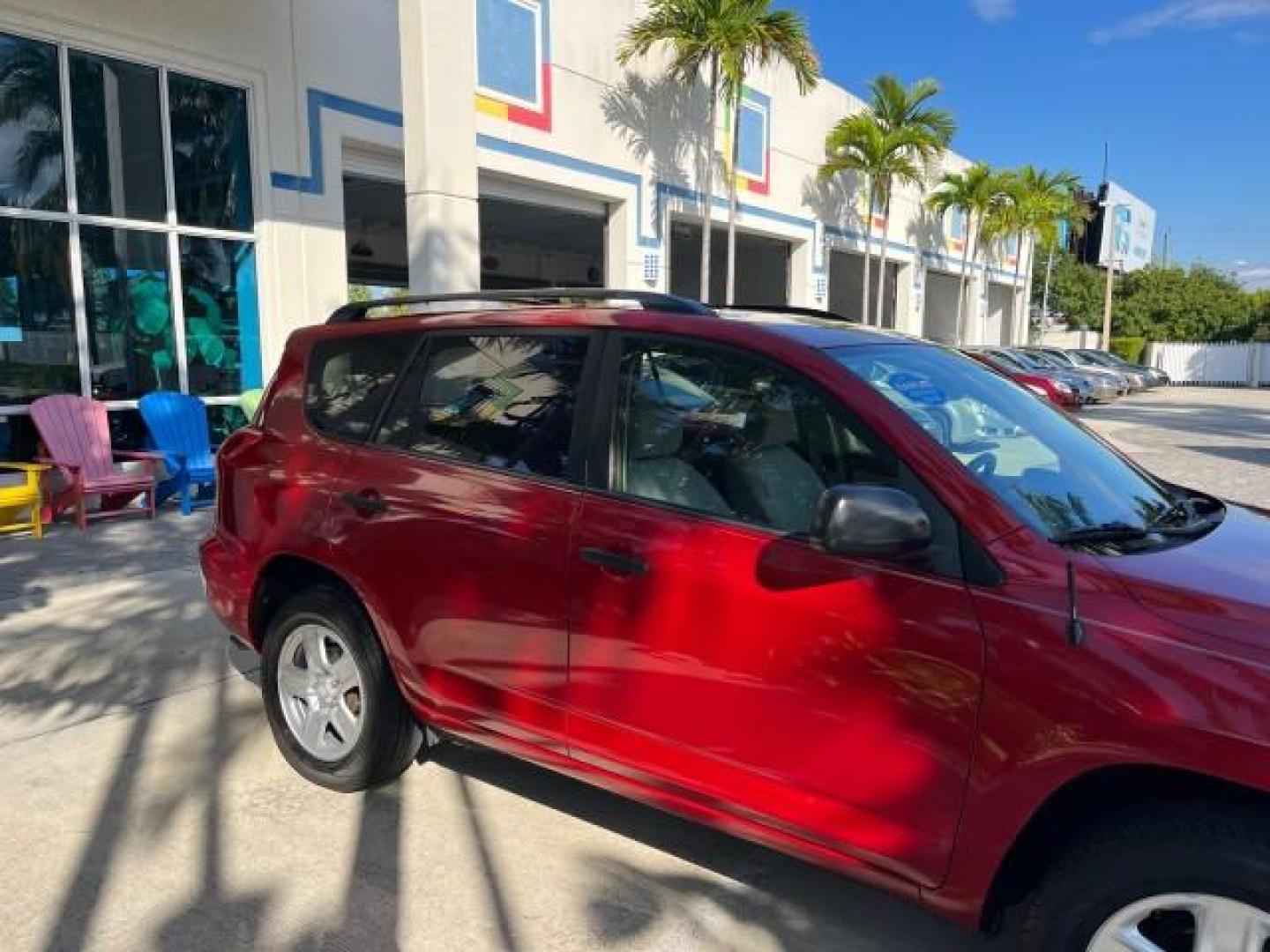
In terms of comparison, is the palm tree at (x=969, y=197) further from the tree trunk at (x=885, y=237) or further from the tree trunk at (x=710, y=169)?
the tree trunk at (x=710, y=169)

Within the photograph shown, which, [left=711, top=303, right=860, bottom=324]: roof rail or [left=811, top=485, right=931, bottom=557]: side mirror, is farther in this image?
[left=711, top=303, right=860, bottom=324]: roof rail

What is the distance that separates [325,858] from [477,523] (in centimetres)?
A: 120

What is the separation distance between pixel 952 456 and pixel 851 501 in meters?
0.37

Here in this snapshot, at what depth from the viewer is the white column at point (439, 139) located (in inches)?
357

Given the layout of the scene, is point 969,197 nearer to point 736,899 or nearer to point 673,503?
point 673,503

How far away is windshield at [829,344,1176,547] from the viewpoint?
8.19ft

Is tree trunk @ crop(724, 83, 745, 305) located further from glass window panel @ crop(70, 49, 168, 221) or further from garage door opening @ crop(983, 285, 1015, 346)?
garage door opening @ crop(983, 285, 1015, 346)

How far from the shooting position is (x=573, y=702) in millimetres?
2859

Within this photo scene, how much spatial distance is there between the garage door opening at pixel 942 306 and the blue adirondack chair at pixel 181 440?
25.9 m

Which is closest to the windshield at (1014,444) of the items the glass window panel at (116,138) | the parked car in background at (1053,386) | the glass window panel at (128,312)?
the glass window panel at (128,312)

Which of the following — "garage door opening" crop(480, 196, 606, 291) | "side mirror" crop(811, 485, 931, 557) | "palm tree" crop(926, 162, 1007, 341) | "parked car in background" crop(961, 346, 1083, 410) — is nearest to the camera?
"side mirror" crop(811, 485, 931, 557)

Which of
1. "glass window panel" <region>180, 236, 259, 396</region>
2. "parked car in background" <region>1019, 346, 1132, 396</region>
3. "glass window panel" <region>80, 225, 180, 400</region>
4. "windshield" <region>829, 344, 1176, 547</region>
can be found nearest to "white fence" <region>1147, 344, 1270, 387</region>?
"parked car in background" <region>1019, 346, 1132, 396</region>

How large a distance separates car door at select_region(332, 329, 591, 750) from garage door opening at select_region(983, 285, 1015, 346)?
109 ft

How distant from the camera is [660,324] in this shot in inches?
114
